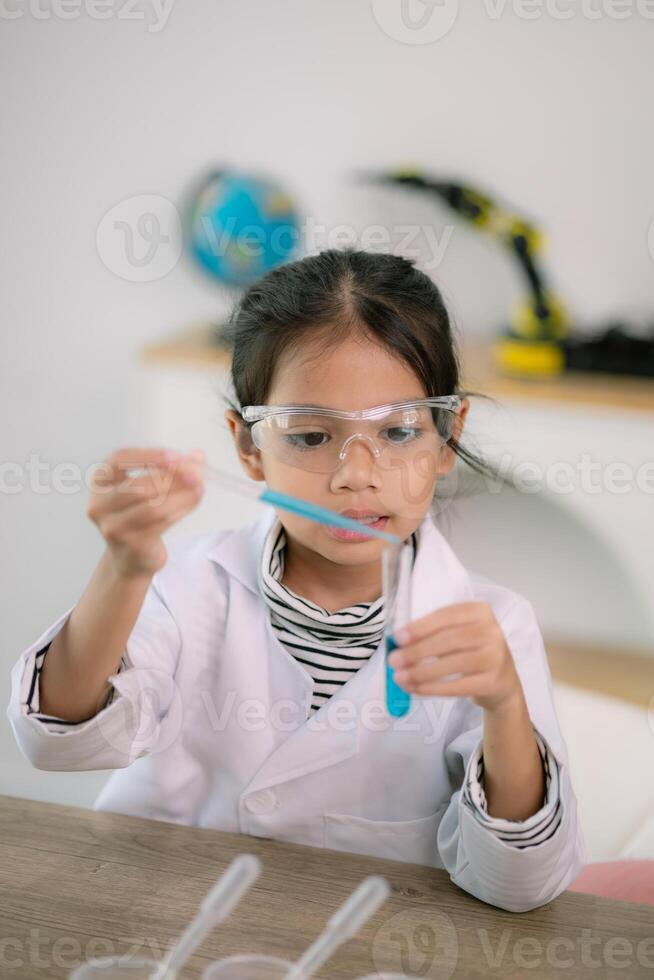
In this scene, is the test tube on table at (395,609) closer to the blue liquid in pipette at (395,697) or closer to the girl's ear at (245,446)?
the blue liquid in pipette at (395,697)

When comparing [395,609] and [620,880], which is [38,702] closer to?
[395,609]

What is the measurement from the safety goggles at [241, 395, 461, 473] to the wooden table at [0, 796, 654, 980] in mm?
370

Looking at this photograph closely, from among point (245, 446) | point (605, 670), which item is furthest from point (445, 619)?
point (605, 670)

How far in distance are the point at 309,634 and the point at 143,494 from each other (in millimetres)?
349

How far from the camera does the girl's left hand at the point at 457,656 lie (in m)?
0.84

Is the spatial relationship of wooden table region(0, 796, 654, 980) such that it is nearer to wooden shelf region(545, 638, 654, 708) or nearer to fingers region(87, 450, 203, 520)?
fingers region(87, 450, 203, 520)

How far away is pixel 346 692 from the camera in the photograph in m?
1.13

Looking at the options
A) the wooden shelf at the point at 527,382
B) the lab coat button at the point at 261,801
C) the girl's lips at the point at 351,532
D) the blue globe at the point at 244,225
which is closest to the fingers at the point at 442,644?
the girl's lips at the point at 351,532

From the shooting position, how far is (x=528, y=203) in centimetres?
262

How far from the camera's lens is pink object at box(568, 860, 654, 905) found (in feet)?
4.09

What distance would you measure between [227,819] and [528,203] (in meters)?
1.86

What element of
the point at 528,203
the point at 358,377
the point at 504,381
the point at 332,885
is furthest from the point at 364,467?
the point at 528,203

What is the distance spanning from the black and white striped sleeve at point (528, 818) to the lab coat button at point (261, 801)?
250 mm

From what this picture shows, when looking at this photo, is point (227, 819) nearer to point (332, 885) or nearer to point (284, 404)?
point (332, 885)
